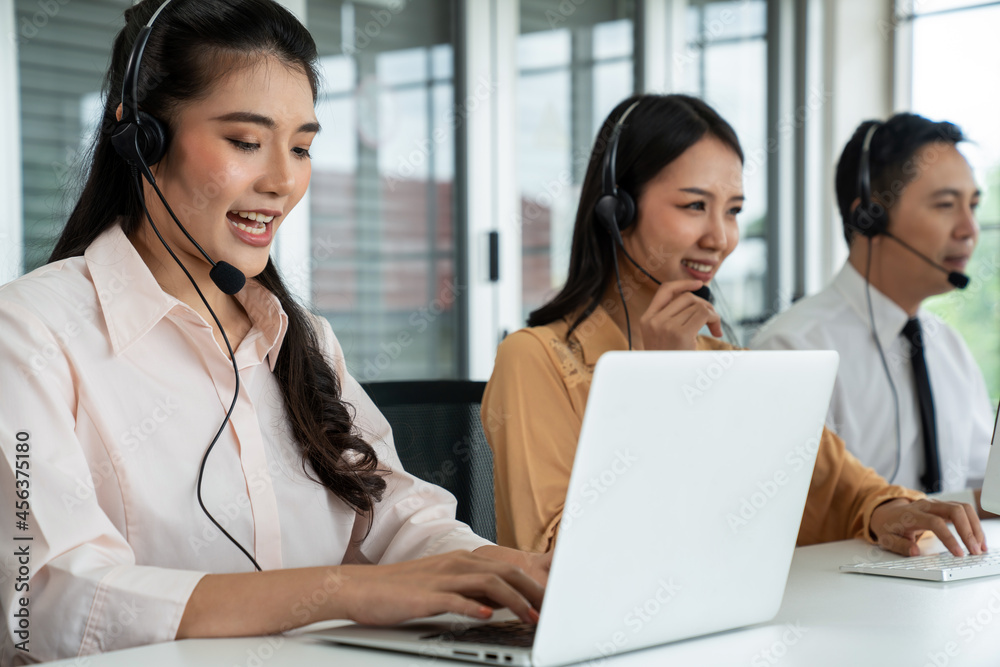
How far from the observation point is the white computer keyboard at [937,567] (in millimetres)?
1124

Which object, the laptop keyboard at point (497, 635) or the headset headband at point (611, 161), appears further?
the headset headband at point (611, 161)

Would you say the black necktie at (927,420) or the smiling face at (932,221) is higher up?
the smiling face at (932,221)

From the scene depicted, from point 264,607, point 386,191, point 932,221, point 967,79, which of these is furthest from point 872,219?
point 967,79

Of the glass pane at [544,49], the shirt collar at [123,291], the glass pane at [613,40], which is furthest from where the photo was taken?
the glass pane at [613,40]

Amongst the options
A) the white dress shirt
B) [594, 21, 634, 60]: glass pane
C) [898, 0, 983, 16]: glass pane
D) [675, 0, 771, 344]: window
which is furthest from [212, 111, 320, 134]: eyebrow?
[898, 0, 983, 16]: glass pane

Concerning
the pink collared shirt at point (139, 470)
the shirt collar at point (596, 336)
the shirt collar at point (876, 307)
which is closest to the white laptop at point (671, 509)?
the pink collared shirt at point (139, 470)

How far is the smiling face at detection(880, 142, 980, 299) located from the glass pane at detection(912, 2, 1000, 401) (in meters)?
2.13

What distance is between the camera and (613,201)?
162cm

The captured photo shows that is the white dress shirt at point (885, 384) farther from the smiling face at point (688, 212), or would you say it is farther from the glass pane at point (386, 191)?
the glass pane at point (386, 191)

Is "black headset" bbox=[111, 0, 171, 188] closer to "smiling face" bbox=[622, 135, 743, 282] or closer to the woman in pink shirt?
the woman in pink shirt

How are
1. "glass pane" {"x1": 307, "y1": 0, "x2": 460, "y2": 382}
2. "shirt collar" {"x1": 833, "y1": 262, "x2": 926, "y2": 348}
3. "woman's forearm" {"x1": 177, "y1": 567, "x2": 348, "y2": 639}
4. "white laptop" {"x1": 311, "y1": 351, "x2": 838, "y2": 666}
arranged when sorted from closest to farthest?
"white laptop" {"x1": 311, "y1": 351, "x2": 838, "y2": 666}
"woman's forearm" {"x1": 177, "y1": 567, "x2": 348, "y2": 639}
"shirt collar" {"x1": 833, "y1": 262, "x2": 926, "y2": 348}
"glass pane" {"x1": 307, "y1": 0, "x2": 460, "y2": 382}

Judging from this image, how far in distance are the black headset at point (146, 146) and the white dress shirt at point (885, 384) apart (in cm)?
127

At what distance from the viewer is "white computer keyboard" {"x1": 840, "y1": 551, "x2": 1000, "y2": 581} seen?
3.69 feet

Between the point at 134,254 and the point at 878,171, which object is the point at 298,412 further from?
the point at 878,171
